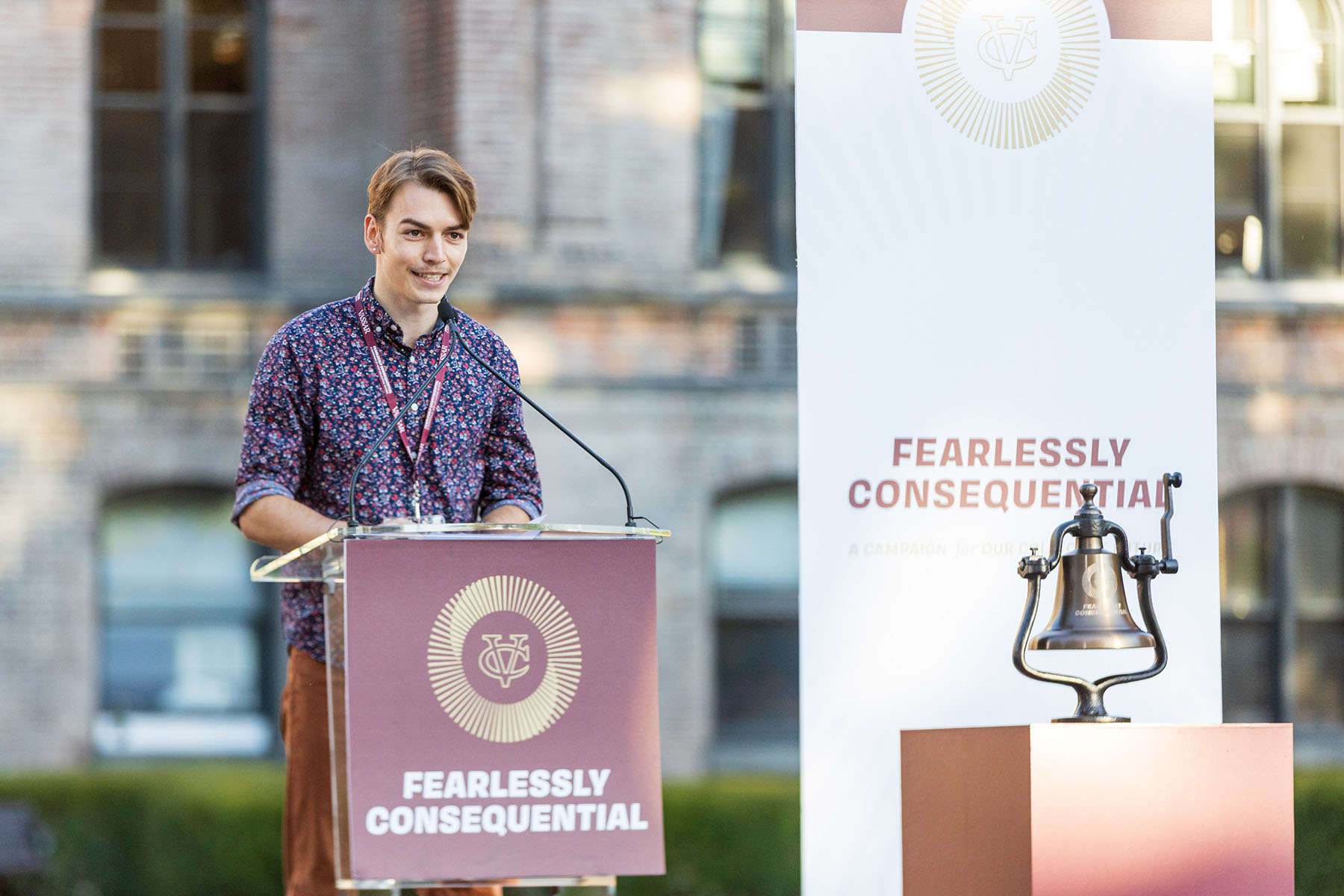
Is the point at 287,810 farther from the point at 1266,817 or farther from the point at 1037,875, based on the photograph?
the point at 1266,817

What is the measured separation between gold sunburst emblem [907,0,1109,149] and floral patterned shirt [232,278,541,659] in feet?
4.89

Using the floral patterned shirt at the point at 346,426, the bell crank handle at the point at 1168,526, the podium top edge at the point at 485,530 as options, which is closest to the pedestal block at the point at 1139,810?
the bell crank handle at the point at 1168,526

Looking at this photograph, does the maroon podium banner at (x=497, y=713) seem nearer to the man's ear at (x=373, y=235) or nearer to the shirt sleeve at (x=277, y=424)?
the shirt sleeve at (x=277, y=424)

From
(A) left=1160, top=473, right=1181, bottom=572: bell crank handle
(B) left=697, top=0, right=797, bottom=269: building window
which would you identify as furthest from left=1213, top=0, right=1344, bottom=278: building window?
(A) left=1160, top=473, right=1181, bottom=572: bell crank handle

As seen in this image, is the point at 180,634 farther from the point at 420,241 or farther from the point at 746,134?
the point at 420,241

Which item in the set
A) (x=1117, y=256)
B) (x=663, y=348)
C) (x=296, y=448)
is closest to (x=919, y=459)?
(x=1117, y=256)

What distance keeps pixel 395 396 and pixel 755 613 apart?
854cm

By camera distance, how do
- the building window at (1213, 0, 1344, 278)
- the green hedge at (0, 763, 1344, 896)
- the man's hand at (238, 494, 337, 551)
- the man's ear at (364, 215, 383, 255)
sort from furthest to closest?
the building window at (1213, 0, 1344, 278) < the green hedge at (0, 763, 1344, 896) < the man's ear at (364, 215, 383, 255) < the man's hand at (238, 494, 337, 551)

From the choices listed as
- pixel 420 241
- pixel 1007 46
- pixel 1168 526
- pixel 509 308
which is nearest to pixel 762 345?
pixel 509 308

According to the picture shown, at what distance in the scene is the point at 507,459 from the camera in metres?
3.84

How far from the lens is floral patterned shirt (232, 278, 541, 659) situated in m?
3.62

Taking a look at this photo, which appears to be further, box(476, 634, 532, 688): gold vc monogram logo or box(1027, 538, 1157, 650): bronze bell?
box(1027, 538, 1157, 650): bronze bell

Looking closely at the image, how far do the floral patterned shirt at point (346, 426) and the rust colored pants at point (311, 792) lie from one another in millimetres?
74

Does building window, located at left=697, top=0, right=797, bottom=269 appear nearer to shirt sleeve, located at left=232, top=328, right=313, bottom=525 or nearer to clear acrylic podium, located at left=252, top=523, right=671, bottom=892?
shirt sleeve, located at left=232, top=328, right=313, bottom=525
